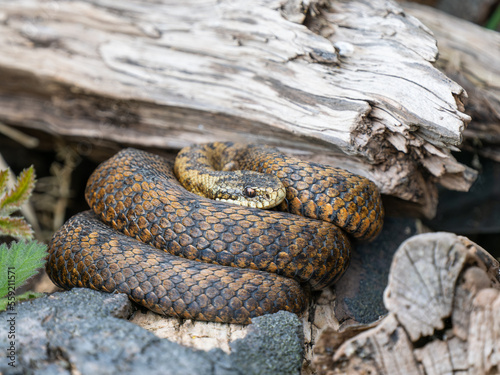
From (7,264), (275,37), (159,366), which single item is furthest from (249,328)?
(275,37)

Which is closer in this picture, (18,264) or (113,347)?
(113,347)

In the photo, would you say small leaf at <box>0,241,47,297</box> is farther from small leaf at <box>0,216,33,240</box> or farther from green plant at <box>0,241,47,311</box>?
small leaf at <box>0,216,33,240</box>

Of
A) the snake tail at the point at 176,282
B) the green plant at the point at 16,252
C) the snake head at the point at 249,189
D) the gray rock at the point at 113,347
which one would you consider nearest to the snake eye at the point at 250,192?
the snake head at the point at 249,189

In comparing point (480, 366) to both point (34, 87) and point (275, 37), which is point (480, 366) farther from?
point (34, 87)

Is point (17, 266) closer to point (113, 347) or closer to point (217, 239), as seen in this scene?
point (113, 347)

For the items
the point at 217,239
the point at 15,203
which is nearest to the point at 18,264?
the point at 15,203

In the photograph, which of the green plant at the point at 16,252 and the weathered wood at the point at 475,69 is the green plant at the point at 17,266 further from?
the weathered wood at the point at 475,69
